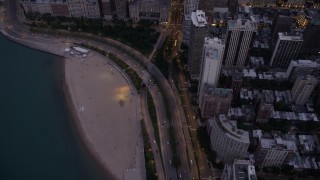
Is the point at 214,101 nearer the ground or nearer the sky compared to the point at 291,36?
nearer the ground

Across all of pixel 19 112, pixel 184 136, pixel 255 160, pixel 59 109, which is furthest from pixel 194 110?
pixel 19 112

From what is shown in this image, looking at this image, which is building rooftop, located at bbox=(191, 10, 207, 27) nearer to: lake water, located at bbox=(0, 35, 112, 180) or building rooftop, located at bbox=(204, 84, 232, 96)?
building rooftop, located at bbox=(204, 84, 232, 96)

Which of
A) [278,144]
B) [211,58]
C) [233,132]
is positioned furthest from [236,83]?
[278,144]

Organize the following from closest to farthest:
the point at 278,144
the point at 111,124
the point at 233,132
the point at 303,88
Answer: the point at 233,132, the point at 278,144, the point at 111,124, the point at 303,88

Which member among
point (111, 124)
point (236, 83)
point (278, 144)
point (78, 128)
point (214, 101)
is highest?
point (236, 83)

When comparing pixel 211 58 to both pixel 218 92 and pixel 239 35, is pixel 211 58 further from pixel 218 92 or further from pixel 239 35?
pixel 239 35

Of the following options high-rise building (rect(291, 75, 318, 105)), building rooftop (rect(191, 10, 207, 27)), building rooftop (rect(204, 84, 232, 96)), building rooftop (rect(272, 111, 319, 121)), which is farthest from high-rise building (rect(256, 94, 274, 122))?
building rooftop (rect(191, 10, 207, 27))
